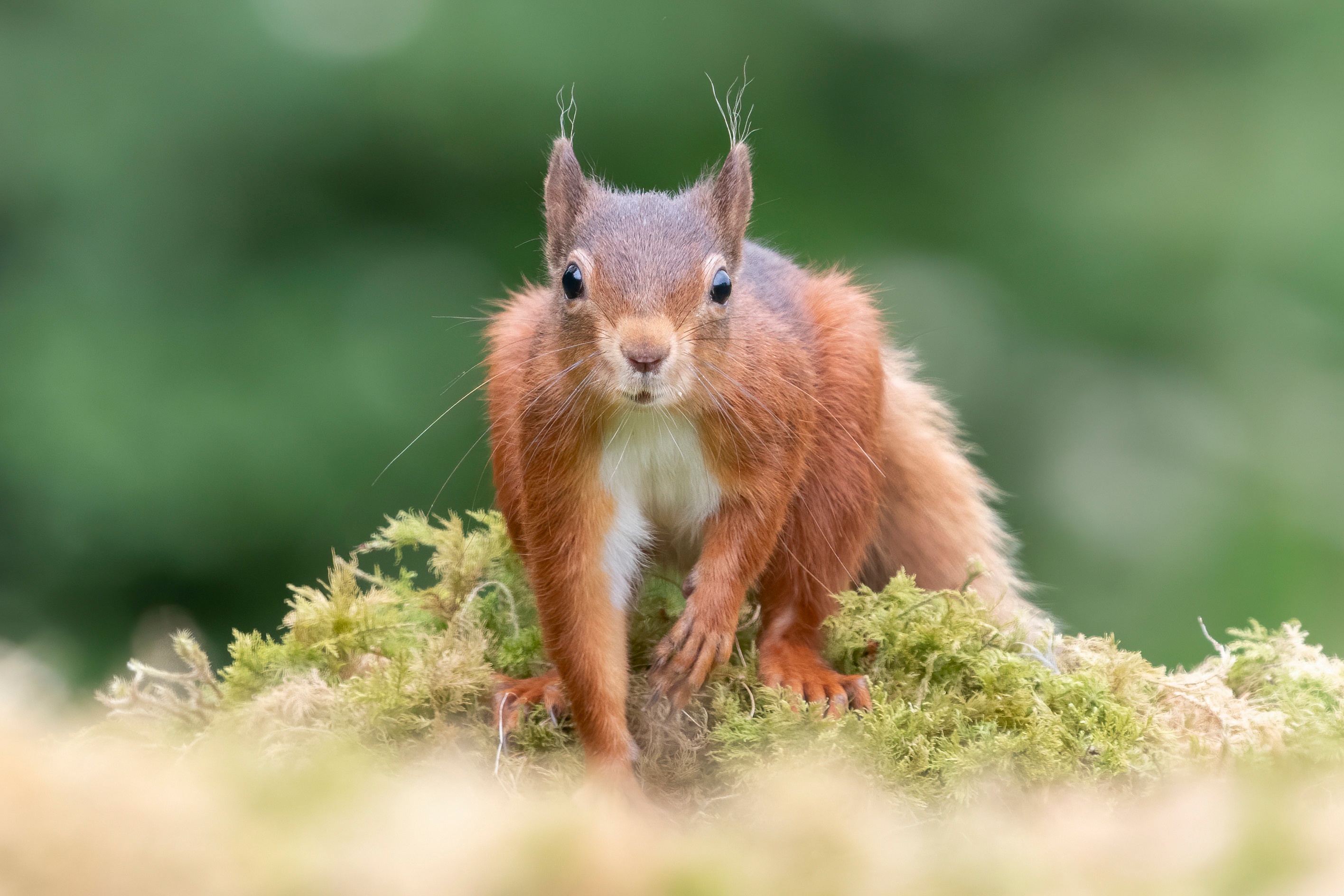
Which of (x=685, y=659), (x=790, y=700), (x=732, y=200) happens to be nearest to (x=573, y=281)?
(x=732, y=200)

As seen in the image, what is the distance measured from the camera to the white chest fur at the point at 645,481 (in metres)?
1.75

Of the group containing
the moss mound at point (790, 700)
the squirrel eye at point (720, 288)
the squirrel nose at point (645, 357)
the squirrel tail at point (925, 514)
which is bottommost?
the moss mound at point (790, 700)

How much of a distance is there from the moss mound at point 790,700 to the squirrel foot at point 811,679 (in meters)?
0.03

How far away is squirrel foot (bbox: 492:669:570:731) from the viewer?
1.75 metres

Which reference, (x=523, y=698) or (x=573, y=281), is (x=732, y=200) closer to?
(x=573, y=281)

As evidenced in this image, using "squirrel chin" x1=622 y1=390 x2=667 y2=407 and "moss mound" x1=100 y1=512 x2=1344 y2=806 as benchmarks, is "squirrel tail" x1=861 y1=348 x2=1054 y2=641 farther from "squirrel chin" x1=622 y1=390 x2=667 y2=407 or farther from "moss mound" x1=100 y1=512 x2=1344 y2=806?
"squirrel chin" x1=622 y1=390 x2=667 y2=407

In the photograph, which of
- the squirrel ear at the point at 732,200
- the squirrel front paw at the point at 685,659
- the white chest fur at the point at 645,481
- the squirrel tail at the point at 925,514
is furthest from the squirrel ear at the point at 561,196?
the squirrel tail at the point at 925,514

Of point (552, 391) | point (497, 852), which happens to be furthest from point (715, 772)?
point (497, 852)

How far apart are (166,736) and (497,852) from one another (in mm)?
1411

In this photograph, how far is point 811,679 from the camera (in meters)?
1.80

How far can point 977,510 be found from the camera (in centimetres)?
241

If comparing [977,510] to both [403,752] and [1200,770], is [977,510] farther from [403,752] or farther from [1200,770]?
[403,752]

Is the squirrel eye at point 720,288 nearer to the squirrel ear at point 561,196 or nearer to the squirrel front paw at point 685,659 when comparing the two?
the squirrel ear at point 561,196

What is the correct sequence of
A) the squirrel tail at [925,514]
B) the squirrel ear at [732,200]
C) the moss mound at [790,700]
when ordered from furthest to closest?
the squirrel tail at [925,514] < the squirrel ear at [732,200] < the moss mound at [790,700]
